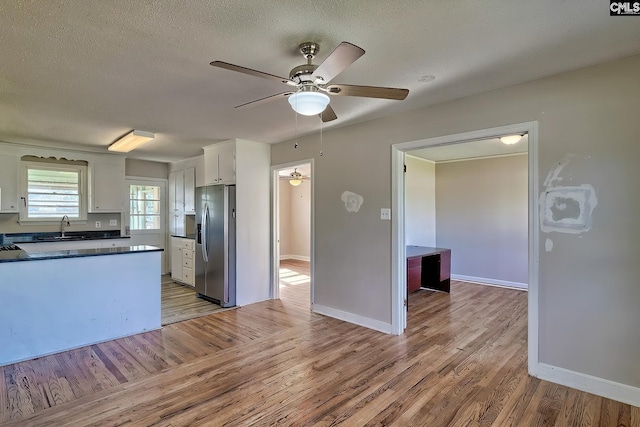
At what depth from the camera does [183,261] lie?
5887 millimetres

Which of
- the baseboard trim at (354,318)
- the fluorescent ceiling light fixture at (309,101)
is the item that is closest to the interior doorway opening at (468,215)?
the baseboard trim at (354,318)

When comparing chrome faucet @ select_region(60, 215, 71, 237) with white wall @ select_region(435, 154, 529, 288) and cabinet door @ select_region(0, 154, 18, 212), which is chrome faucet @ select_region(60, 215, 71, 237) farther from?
white wall @ select_region(435, 154, 529, 288)

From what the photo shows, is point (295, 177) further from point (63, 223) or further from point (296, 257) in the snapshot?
point (63, 223)

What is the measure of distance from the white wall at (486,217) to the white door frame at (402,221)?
323 centimetres

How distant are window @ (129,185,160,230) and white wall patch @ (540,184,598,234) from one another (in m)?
6.53

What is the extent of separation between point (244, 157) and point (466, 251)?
4491 millimetres

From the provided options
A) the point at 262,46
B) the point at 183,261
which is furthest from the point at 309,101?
the point at 183,261

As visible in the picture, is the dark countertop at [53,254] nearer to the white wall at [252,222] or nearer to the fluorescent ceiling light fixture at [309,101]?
the white wall at [252,222]

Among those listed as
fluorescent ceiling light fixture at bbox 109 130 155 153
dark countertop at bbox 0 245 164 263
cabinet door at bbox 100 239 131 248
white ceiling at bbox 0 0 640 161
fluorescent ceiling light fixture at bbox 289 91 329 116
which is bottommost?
cabinet door at bbox 100 239 131 248

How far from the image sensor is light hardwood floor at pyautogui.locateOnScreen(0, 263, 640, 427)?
2.18 meters

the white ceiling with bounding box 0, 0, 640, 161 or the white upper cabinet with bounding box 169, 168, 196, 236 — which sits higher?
the white ceiling with bounding box 0, 0, 640, 161

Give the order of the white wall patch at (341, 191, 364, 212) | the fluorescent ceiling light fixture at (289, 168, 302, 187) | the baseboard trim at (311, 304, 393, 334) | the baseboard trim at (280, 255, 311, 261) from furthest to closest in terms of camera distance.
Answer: the baseboard trim at (280, 255, 311, 261) < the fluorescent ceiling light fixture at (289, 168, 302, 187) < the white wall patch at (341, 191, 364, 212) < the baseboard trim at (311, 304, 393, 334)

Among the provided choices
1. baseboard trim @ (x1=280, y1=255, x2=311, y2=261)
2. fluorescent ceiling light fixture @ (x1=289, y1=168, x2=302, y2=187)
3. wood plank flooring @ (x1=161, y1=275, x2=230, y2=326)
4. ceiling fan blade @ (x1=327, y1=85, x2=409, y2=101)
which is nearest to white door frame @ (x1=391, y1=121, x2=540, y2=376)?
ceiling fan blade @ (x1=327, y1=85, x2=409, y2=101)

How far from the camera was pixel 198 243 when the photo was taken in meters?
5.12
